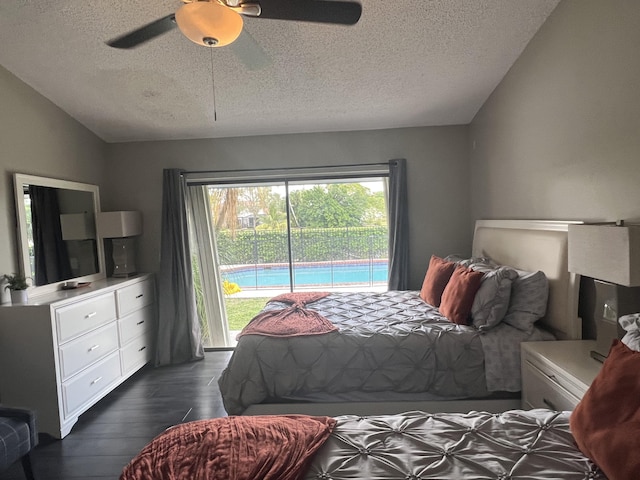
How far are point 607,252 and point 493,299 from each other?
0.81 meters

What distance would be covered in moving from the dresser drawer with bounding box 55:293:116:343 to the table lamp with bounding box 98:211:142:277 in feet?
2.23

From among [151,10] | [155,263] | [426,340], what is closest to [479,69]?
[426,340]

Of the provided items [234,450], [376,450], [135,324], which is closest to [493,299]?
[376,450]

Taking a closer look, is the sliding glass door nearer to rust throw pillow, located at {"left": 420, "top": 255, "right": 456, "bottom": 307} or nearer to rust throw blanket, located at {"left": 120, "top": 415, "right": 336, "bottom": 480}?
rust throw pillow, located at {"left": 420, "top": 255, "right": 456, "bottom": 307}

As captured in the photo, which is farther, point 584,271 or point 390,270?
point 390,270

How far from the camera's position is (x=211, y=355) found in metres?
4.16

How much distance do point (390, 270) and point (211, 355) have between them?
7.05 ft

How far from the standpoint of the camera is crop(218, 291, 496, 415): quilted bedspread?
2295mm

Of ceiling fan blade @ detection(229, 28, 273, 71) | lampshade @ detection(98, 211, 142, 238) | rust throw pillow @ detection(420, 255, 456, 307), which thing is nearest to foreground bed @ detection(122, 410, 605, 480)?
rust throw pillow @ detection(420, 255, 456, 307)

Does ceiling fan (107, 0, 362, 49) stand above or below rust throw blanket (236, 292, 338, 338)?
above

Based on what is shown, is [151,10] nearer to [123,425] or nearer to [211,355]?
[123,425]

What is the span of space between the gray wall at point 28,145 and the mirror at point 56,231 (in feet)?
0.23

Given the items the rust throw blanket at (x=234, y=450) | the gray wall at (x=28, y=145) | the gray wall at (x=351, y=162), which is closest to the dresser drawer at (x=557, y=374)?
the rust throw blanket at (x=234, y=450)

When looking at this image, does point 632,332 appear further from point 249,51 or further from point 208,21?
point 249,51
